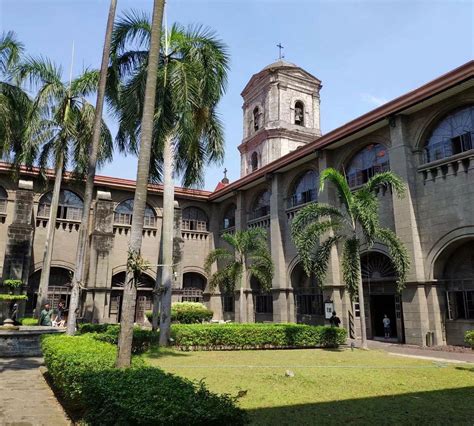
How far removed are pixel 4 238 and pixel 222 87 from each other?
57.8ft

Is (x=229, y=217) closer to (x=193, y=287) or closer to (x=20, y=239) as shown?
(x=193, y=287)

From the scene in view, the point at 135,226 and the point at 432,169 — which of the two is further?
the point at 432,169

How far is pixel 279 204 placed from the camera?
24922 millimetres

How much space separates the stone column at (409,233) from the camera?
16203 millimetres

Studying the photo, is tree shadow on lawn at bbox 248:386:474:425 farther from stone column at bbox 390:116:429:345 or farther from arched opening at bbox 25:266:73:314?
arched opening at bbox 25:266:73:314

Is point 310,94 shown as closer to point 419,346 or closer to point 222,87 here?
point 222,87

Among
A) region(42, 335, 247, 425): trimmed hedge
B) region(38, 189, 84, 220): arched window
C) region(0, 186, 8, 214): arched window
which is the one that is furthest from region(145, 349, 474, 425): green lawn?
region(0, 186, 8, 214): arched window

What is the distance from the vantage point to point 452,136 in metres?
16.5

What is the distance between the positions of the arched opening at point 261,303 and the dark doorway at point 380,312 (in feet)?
23.0

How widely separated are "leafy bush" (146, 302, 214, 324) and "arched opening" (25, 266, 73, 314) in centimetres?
684

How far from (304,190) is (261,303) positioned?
819 cm

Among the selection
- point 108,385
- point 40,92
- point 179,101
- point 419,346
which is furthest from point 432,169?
point 40,92

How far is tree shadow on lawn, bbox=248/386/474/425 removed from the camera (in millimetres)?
6203

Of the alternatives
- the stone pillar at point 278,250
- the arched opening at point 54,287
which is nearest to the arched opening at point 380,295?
the stone pillar at point 278,250
